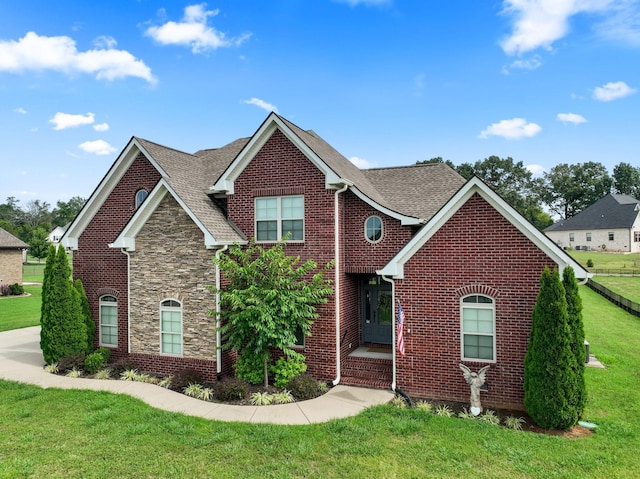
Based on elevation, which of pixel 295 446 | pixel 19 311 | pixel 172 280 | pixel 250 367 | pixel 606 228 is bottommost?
pixel 19 311

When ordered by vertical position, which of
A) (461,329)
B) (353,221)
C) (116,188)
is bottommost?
(461,329)

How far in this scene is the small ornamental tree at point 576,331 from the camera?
9.09m

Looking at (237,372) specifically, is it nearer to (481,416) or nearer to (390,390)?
(390,390)

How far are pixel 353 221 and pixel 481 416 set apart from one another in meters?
6.52

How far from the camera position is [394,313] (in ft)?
37.9

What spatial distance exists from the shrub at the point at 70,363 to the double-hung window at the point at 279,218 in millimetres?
7120

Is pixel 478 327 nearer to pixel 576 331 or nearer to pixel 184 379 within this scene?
pixel 576 331

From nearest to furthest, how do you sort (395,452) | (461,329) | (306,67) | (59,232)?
(395,452), (461,329), (306,67), (59,232)

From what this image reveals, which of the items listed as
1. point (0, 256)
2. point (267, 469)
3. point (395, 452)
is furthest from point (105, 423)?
point (0, 256)

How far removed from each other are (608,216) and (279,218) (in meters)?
70.8

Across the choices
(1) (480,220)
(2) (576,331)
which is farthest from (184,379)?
(2) (576,331)

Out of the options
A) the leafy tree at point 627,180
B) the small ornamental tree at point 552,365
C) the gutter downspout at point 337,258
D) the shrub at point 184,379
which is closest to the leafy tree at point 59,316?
the shrub at point 184,379

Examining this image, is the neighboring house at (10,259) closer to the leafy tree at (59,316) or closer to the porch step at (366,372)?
the leafy tree at (59,316)

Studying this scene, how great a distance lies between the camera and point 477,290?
427 inches
